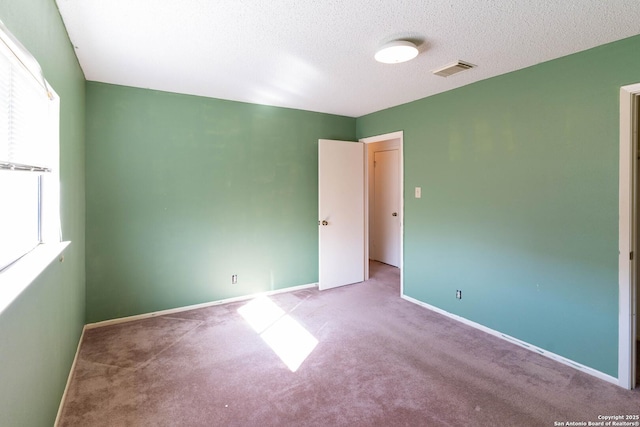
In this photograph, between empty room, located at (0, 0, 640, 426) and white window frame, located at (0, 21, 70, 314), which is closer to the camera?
white window frame, located at (0, 21, 70, 314)

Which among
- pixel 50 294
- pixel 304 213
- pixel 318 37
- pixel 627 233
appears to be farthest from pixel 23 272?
pixel 627 233

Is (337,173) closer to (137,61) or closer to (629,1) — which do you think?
(137,61)

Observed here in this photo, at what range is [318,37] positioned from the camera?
2311 millimetres

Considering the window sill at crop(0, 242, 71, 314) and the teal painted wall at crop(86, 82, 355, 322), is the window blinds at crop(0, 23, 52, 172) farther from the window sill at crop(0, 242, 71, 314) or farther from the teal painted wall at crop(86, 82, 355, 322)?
the teal painted wall at crop(86, 82, 355, 322)

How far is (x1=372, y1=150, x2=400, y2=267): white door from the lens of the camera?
5.89 meters

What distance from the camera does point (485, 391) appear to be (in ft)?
7.44

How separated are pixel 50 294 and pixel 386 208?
16.9 feet

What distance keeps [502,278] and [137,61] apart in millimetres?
3801

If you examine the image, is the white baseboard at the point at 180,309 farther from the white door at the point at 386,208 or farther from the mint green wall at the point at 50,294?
the white door at the point at 386,208

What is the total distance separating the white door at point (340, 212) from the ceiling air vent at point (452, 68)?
183 cm

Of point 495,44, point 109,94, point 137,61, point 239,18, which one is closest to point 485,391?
point 495,44

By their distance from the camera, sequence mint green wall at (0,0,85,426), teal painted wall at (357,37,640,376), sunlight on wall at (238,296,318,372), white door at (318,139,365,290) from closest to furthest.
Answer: mint green wall at (0,0,85,426)
teal painted wall at (357,37,640,376)
sunlight on wall at (238,296,318,372)
white door at (318,139,365,290)

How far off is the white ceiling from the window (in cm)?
70

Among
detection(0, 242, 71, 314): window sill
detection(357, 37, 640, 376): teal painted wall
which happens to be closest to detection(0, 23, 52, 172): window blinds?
detection(0, 242, 71, 314): window sill
